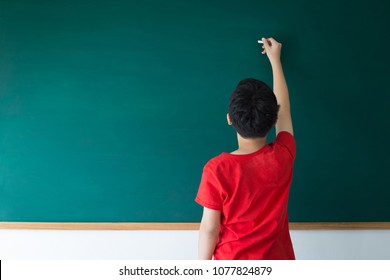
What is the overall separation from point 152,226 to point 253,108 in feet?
2.65

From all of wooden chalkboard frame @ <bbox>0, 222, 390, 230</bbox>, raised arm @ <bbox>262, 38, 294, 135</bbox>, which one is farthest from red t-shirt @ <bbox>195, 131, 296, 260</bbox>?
wooden chalkboard frame @ <bbox>0, 222, 390, 230</bbox>

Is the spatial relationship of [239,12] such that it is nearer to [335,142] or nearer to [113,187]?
[335,142]

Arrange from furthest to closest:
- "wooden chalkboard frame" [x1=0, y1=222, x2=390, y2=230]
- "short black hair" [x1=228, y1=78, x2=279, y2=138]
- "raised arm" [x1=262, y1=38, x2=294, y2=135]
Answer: "wooden chalkboard frame" [x1=0, y1=222, x2=390, y2=230] → "raised arm" [x1=262, y1=38, x2=294, y2=135] → "short black hair" [x1=228, y1=78, x2=279, y2=138]

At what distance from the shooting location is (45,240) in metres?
1.70

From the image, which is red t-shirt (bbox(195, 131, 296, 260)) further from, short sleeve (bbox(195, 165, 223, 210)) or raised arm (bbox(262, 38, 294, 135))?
raised arm (bbox(262, 38, 294, 135))

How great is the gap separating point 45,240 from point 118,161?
0.50 meters

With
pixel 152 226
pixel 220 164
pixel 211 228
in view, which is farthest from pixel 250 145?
pixel 152 226

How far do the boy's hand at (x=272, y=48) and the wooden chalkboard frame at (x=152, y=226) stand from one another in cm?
73

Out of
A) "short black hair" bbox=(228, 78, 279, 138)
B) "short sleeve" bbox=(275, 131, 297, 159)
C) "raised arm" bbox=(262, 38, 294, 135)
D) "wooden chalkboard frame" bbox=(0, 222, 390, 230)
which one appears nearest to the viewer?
"short black hair" bbox=(228, 78, 279, 138)

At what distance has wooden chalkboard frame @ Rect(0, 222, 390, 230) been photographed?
1.65 metres

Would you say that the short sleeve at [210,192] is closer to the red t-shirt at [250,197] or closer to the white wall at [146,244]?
the red t-shirt at [250,197]

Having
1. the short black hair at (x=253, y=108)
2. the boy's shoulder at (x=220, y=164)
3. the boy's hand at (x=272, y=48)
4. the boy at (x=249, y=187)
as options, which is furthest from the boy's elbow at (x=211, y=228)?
the boy's hand at (x=272, y=48)

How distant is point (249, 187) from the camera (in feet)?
3.74

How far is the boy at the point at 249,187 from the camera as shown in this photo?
113cm
